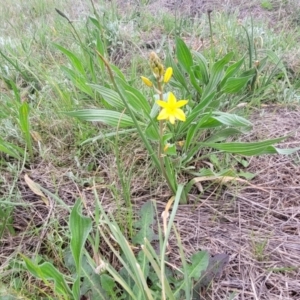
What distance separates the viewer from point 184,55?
5.07 feet

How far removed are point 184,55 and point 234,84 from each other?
9.6 inches

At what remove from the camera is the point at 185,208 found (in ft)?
4.03

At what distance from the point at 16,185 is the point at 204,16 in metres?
1.79

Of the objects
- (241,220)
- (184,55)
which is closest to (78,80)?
(184,55)

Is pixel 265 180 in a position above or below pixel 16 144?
below

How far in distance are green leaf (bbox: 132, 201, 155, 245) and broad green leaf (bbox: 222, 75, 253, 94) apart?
2.05ft

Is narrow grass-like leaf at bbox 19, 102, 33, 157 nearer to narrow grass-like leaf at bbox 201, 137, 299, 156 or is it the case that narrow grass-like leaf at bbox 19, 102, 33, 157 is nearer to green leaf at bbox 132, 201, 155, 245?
green leaf at bbox 132, 201, 155, 245

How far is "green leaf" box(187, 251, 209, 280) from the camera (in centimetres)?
98

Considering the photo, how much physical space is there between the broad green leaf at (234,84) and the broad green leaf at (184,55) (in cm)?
18

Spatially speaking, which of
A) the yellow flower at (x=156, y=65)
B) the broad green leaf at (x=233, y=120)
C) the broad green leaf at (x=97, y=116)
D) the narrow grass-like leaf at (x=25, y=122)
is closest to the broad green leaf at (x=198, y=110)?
the broad green leaf at (x=233, y=120)

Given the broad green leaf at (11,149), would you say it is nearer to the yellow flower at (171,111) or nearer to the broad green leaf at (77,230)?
the broad green leaf at (77,230)

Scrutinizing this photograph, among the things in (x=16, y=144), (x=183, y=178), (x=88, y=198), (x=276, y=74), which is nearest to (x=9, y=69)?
(x=16, y=144)

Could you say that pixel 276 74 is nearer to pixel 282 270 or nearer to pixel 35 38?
pixel 282 270

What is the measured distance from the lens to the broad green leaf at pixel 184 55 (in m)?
1.51
